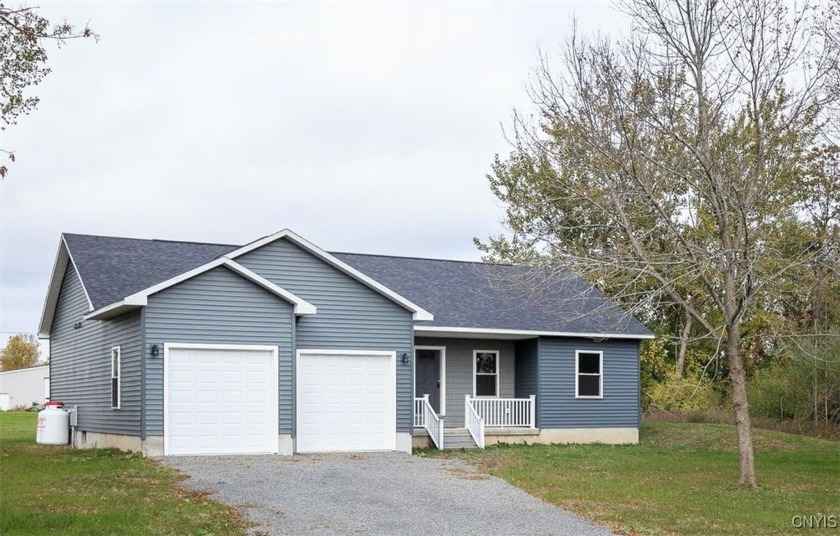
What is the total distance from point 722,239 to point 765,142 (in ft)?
5.57

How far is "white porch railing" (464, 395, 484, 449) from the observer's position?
23203 mm

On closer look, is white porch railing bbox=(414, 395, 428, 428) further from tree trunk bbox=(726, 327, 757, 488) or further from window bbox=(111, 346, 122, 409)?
tree trunk bbox=(726, 327, 757, 488)

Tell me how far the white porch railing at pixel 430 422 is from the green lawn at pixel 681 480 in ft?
2.17

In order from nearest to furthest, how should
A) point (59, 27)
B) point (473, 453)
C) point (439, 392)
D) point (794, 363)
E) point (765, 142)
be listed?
1. point (59, 27)
2. point (765, 142)
3. point (473, 453)
4. point (439, 392)
5. point (794, 363)

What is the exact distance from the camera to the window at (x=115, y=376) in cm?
2041

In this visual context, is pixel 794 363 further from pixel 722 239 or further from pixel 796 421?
pixel 722 239

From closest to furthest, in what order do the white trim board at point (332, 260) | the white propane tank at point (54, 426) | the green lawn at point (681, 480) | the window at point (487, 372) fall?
the green lawn at point (681, 480) → the white trim board at point (332, 260) → the white propane tank at point (54, 426) → the window at point (487, 372)

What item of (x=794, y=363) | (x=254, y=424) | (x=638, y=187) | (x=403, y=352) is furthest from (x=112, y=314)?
(x=794, y=363)

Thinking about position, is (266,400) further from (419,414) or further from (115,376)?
(419,414)

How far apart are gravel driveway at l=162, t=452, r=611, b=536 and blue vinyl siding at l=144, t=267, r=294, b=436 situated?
134 cm

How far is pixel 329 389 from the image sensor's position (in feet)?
68.1

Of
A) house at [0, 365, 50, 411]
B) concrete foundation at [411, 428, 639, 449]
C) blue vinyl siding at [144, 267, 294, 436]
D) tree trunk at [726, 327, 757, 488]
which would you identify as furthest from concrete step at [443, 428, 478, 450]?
house at [0, 365, 50, 411]

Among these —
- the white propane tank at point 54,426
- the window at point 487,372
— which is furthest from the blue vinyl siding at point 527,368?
the white propane tank at point 54,426

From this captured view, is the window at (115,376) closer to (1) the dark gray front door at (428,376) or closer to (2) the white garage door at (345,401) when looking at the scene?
(2) the white garage door at (345,401)
